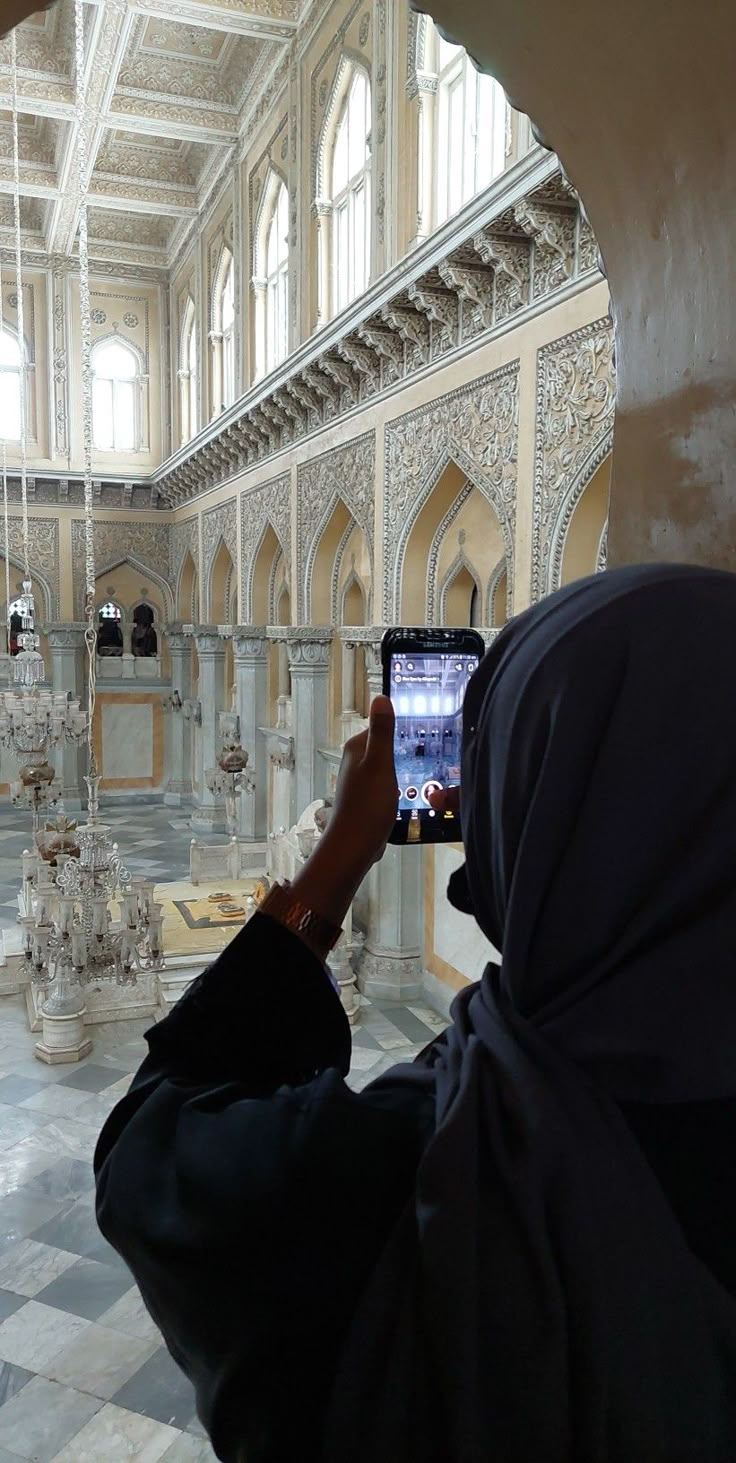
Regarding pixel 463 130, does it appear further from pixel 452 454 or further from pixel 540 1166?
pixel 540 1166

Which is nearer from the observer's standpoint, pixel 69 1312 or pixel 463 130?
pixel 69 1312

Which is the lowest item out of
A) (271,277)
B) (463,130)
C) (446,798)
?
(446,798)

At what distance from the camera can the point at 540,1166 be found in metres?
0.62

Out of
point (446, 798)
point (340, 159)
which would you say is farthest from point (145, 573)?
point (446, 798)

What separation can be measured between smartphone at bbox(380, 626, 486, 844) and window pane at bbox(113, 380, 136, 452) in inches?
527

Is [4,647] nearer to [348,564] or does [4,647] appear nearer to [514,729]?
[348,564]

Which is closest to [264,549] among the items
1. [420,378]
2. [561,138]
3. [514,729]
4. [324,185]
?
[324,185]

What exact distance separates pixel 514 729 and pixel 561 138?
1.59m

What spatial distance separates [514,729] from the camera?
710 millimetres

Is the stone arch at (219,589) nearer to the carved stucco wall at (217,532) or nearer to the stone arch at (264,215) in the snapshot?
the carved stucco wall at (217,532)

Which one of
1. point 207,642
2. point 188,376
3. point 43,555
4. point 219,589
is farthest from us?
point 43,555

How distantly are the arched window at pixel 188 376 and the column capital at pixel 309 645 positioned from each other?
5.33 meters

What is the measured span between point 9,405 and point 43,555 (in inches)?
79.6

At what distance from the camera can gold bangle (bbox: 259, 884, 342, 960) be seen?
827mm
